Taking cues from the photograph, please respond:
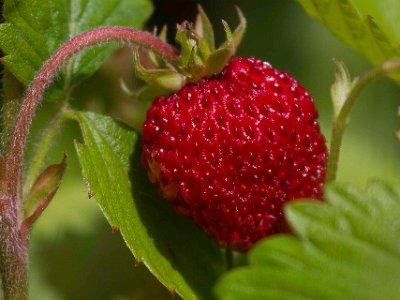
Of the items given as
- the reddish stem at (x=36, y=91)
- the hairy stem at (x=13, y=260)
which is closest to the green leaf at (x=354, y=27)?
the reddish stem at (x=36, y=91)

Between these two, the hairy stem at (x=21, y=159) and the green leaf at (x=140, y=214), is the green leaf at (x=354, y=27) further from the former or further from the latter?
the green leaf at (x=140, y=214)

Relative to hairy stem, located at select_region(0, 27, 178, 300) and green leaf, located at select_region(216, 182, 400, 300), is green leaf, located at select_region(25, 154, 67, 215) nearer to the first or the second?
hairy stem, located at select_region(0, 27, 178, 300)

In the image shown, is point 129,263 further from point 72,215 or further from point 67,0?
point 67,0

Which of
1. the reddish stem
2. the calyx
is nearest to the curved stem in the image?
the calyx

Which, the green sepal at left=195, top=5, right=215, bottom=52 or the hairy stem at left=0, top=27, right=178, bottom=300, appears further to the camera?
the green sepal at left=195, top=5, right=215, bottom=52

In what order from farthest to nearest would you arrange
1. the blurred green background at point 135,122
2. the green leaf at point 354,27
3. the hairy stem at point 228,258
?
the blurred green background at point 135,122 < the hairy stem at point 228,258 < the green leaf at point 354,27


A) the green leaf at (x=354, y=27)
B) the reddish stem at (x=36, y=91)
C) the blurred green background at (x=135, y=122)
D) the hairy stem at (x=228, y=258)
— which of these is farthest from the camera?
the blurred green background at (x=135, y=122)
